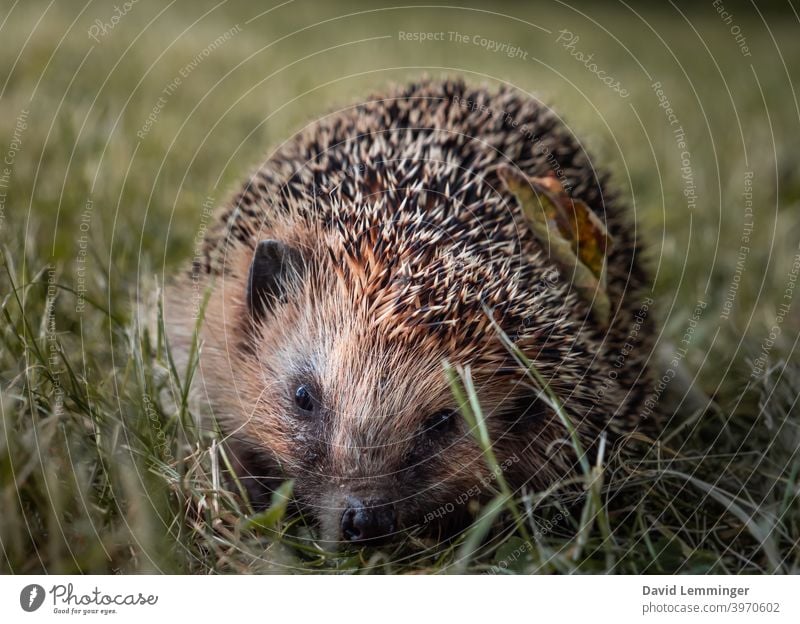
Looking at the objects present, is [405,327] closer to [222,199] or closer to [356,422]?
[356,422]

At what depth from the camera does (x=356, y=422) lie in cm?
140

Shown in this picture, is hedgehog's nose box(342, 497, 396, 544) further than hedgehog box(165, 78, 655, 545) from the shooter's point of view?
No

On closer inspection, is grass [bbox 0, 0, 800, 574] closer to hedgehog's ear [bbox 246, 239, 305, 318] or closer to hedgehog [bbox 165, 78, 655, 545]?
hedgehog [bbox 165, 78, 655, 545]

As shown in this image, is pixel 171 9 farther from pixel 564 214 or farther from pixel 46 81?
pixel 564 214

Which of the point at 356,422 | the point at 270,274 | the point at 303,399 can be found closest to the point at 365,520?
the point at 356,422

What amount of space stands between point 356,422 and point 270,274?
43 cm

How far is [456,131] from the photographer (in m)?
1.77

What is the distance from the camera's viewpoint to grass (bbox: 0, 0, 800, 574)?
1.35m

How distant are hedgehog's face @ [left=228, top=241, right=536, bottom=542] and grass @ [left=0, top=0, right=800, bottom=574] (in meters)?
0.07
